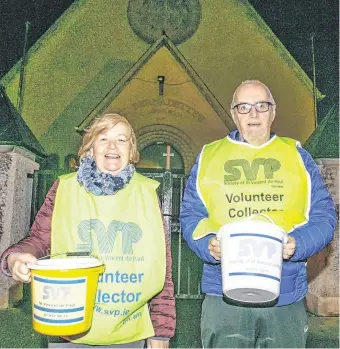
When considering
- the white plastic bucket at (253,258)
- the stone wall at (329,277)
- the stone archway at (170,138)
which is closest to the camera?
the white plastic bucket at (253,258)

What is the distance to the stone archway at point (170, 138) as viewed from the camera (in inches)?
244

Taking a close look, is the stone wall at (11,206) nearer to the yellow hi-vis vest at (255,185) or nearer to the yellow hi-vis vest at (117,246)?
the yellow hi-vis vest at (117,246)

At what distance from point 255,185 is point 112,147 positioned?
2.16 ft

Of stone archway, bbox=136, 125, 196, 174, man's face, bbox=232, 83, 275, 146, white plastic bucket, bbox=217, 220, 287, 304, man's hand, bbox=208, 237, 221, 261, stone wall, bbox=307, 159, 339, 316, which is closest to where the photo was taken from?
white plastic bucket, bbox=217, 220, 287, 304

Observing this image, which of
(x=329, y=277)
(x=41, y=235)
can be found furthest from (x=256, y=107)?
(x=329, y=277)

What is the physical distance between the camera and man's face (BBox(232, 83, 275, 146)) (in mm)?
1880

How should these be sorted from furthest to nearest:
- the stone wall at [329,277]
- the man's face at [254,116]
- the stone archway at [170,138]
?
1. the stone archway at [170,138]
2. the stone wall at [329,277]
3. the man's face at [254,116]

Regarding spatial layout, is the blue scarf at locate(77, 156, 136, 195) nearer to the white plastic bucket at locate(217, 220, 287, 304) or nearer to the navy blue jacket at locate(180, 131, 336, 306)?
the navy blue jacket at locate(180, 131, 336, 306)

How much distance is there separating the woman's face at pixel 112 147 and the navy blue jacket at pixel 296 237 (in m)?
0.35

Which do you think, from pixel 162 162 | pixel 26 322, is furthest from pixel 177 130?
pixel 26 322

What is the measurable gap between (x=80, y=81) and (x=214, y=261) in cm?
525

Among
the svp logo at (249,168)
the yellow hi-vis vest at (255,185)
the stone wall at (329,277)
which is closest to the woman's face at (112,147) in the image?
the yellow hi-vis vest at (255,185)

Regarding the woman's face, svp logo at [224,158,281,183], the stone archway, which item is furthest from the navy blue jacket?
Answer: the stone archway

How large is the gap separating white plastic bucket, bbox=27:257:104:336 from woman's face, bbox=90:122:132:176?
1.51 feet
